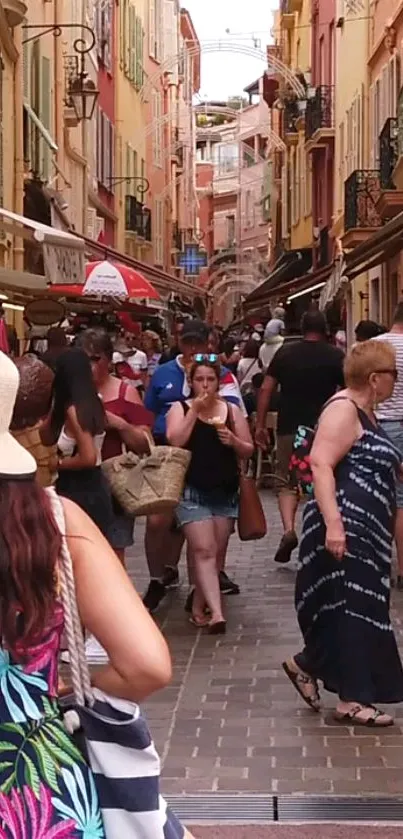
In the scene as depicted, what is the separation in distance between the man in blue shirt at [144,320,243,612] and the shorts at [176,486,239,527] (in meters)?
0.76

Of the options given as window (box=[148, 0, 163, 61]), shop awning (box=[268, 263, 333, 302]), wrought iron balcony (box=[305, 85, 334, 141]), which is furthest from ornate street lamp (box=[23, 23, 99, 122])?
window (box=[148, 0, 163, 61])

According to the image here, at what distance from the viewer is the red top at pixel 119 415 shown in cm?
818

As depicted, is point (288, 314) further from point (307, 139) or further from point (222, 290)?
point (222, 290)

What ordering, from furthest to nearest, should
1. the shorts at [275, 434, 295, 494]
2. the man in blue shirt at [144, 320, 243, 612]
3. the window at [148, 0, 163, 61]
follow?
the window at [148, 0, 163, 61] < the shorts at [275, 434, 295, 494] < the man in blue shirt at [144, 320, 243, 612]

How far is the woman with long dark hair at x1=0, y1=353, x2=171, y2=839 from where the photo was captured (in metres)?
2.29

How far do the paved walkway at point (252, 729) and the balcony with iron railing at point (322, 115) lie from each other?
90.8 ft

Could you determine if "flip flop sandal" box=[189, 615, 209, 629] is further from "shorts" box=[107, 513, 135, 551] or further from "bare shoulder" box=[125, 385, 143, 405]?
"bare shoulder" box=[125, 385, 143, 405]

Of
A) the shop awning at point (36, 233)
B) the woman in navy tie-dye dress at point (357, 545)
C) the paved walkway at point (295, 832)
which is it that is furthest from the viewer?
the shop awning at point (36, 233)

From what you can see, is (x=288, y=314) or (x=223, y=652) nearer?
(x=223, y=652)

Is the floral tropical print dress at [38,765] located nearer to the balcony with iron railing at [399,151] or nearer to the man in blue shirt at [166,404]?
the man in blue shirt at [166,404]

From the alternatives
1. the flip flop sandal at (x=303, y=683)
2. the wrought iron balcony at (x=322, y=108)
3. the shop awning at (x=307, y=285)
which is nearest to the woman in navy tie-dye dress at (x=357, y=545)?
the flip flop sandal at (x=303, y=683)

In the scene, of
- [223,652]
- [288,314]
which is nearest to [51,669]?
[223,652]

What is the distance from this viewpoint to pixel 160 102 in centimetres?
5603

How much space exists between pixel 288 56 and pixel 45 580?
51168mm
